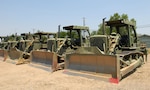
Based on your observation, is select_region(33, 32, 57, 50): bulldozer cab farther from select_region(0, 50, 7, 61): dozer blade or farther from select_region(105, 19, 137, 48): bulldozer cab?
select_region(105, 19, 137, 48): bulldozer cab

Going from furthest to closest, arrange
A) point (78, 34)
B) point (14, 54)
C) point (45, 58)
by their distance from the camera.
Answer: point (14, 54)
point (78, 34)
point (45, 58)

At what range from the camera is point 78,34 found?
10.8 m

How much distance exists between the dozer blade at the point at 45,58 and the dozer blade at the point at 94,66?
74 centimetres

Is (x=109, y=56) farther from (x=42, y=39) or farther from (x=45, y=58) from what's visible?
(x=42, y=39)

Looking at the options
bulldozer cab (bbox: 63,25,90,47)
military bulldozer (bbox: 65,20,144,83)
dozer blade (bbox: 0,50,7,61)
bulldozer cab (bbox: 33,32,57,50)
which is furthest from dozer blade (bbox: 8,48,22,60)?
A: military bulldozer (bbox: 65,20,144,83)

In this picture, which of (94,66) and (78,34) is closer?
(94,66)

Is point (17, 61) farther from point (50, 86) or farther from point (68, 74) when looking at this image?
point (50, 86)

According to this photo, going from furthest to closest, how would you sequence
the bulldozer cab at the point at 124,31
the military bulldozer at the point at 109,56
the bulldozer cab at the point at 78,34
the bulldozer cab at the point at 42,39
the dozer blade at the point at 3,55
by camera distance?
the dozer blade at the point at 3,55 → the bulldozer cab at the point at 42,39 → the bulldozer cab at the point at 78,34 → the bulldozer cab at the point at 124,31 → the military bulldozer at the point at 109,56

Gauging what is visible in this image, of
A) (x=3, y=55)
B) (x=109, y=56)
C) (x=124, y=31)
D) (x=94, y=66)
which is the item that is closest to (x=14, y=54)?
(x=3, y=55)

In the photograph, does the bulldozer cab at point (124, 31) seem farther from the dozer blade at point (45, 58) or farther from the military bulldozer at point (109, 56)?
the dozer blade at point (45, 58)

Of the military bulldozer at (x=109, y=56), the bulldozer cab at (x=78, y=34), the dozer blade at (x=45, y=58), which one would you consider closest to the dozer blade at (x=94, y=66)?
the military bulldozer at (x=109, y=56)

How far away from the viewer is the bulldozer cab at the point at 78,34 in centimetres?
1070

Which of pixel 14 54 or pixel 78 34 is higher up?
pixel 78 34

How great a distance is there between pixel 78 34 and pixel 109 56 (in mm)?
4694
